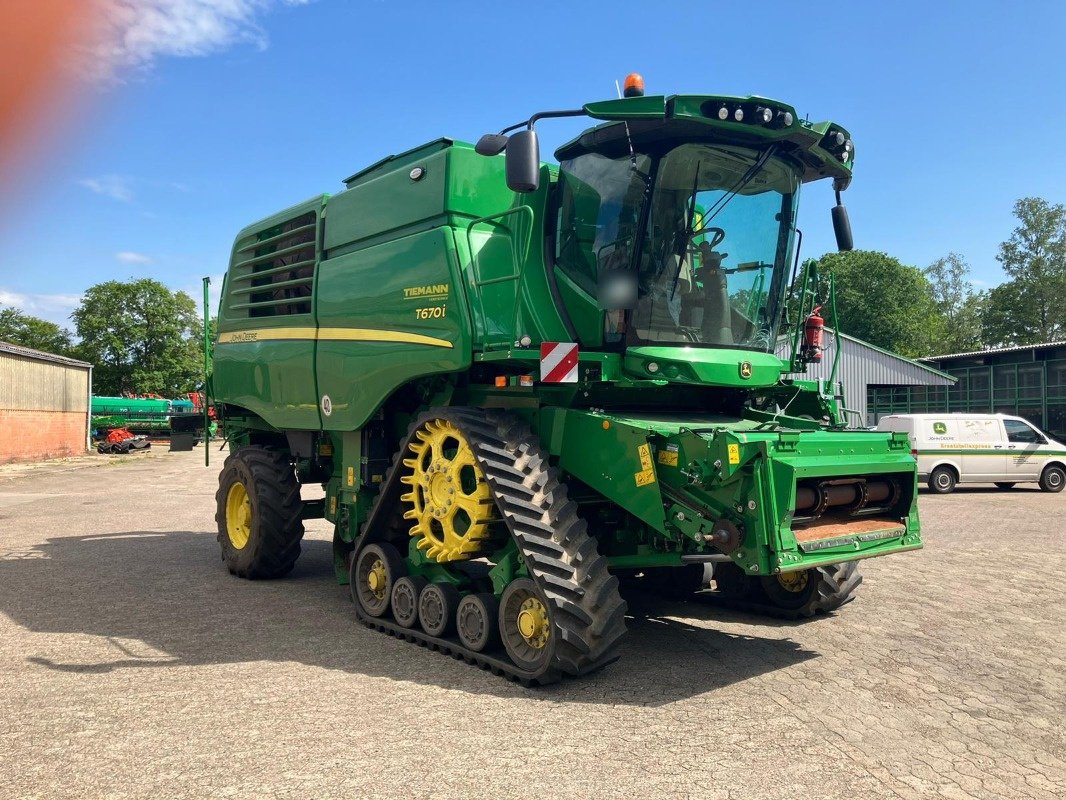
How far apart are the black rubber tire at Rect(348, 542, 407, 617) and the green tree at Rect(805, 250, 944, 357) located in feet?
191

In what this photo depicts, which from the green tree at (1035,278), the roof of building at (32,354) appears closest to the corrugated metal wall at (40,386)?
the roof of building at (32,354)

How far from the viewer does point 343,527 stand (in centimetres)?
750

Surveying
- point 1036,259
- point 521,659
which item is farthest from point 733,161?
point 1036,259

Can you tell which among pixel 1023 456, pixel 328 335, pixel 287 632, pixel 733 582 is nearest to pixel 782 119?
pixel 733 582

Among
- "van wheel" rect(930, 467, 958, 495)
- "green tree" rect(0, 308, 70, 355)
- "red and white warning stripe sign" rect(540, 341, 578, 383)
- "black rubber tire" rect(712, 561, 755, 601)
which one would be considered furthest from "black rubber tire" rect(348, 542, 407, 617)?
"green tree" rect(0, 308, 70, 355)

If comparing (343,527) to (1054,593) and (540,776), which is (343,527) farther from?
(1054,593)

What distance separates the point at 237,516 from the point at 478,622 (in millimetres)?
4621

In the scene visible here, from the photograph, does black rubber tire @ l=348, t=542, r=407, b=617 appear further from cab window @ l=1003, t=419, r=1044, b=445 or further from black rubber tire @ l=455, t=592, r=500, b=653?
cab window @ l=1003, t=419, r=1044, b=445

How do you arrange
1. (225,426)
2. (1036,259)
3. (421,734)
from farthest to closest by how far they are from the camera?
(1036,259), (225,426), (421,734)

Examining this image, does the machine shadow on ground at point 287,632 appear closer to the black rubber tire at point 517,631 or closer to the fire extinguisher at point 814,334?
the black rubber tire at point 517,631

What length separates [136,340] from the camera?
61.3 meters

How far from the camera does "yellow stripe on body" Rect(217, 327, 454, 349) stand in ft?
20.2

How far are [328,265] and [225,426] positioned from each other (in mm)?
3522

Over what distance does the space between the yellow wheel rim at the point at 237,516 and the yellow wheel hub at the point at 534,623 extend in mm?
4803
